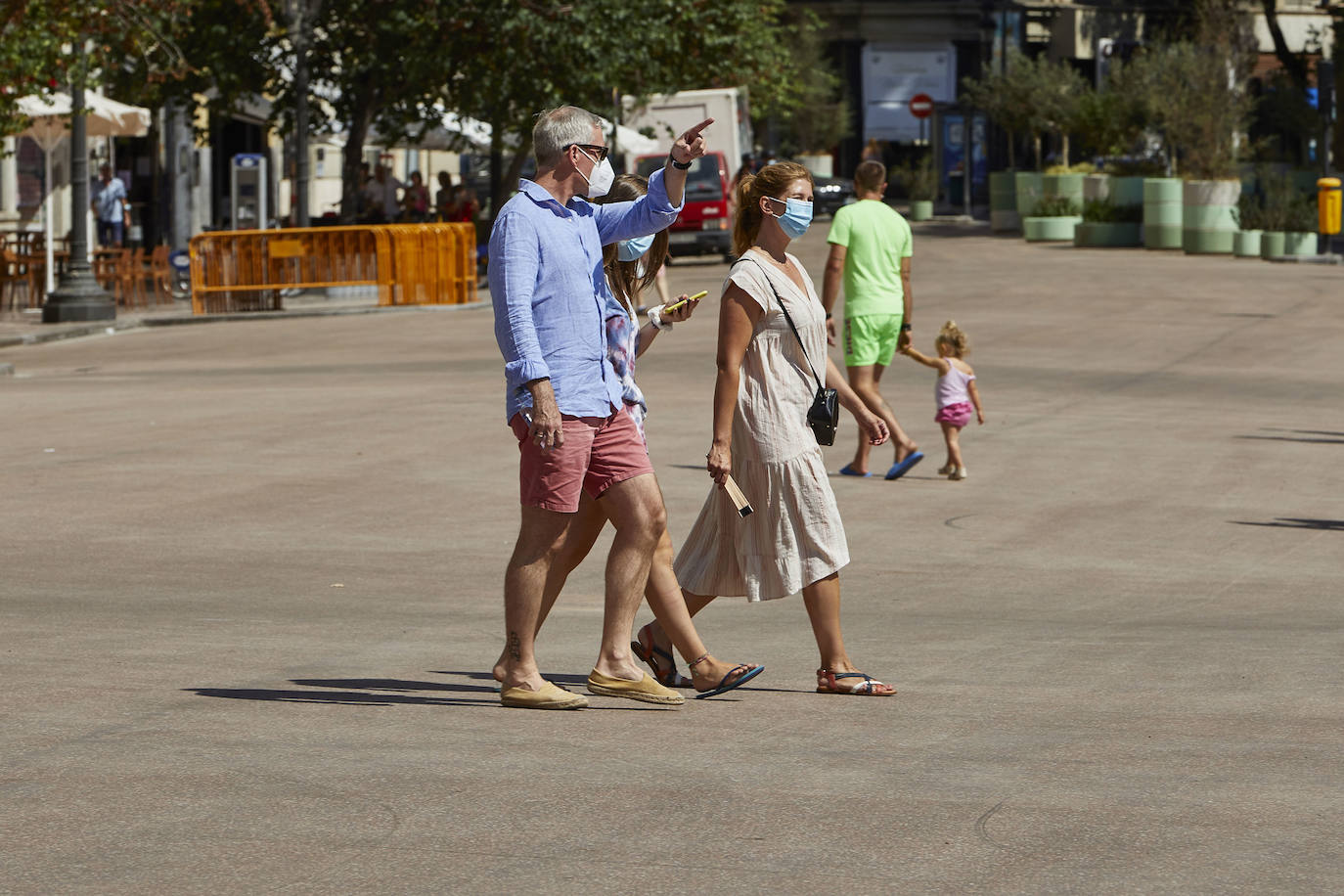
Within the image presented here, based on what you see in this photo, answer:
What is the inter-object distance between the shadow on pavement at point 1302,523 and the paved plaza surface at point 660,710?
0.06 meters

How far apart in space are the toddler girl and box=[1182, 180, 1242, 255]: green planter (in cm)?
2297

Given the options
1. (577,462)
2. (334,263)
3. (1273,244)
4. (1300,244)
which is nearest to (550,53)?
(334,263)

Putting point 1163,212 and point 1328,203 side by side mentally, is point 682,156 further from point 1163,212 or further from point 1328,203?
point 1163,212

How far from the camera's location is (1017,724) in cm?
652

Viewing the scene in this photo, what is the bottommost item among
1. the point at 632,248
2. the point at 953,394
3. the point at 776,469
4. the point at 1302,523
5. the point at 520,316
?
the point at 1302,523

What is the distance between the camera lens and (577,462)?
6391 mm

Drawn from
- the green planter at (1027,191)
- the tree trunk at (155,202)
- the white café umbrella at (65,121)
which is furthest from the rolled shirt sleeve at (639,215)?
the green planter at (1027,191)

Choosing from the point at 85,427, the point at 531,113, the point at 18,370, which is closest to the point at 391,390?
the point at 85,427

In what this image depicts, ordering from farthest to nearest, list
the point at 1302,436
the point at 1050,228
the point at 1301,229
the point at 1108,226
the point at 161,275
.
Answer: the point at 1050,228 < the point at 1108,226 < the point at 1301,229 < the point at 161,275 < the point at 1302,436

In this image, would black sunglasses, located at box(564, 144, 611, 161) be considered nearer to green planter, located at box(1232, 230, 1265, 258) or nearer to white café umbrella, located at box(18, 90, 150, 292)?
white café umbrella, located at box(18, 90, 150, 292)

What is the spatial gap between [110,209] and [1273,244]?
18.5m

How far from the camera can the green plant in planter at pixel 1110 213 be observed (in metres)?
38.2

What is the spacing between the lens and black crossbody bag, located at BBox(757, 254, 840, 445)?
22.9ft

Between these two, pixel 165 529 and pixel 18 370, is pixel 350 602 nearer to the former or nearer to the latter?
pixel 165 529
